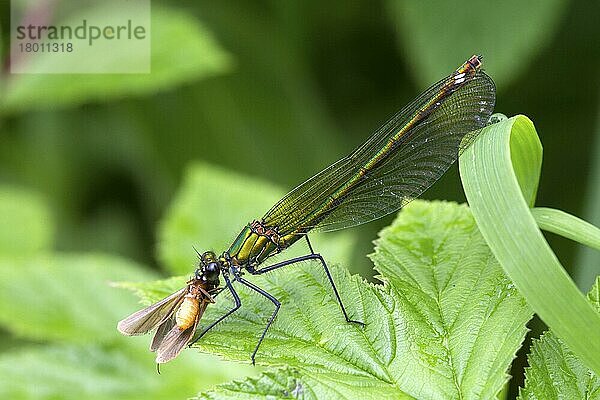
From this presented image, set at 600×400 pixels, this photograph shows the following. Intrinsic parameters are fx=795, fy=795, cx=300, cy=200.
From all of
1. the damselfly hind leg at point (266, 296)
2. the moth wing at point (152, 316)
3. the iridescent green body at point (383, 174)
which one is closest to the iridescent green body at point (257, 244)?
the iridescent green body at point (383, 174)

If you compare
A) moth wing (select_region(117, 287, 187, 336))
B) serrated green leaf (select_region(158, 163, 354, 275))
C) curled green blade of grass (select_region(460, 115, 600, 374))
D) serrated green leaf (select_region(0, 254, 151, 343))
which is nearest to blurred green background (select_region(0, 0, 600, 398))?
serrated green leaf (select_region(0, 254, 151, 343))

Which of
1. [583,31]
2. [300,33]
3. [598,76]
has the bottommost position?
[598,76]

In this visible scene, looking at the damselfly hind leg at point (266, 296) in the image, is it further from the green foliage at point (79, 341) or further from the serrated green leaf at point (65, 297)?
the serrated green leaf at point (65, 297)

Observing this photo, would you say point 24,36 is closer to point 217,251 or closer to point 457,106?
point 217,251

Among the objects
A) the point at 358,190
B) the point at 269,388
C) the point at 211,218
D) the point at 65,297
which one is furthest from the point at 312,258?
the point at 65,297

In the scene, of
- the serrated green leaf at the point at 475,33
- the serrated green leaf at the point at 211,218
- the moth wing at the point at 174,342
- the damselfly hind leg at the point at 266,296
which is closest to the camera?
the damselfly hind leg at the point at 266,296

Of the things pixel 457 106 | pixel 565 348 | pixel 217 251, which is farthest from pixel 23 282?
pixel 565 348

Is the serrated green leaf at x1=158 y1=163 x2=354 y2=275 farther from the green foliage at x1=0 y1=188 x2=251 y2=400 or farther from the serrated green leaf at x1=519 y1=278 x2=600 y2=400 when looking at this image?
the serrated green leaf at x1=519 y1=278 x2=600 y2=400
